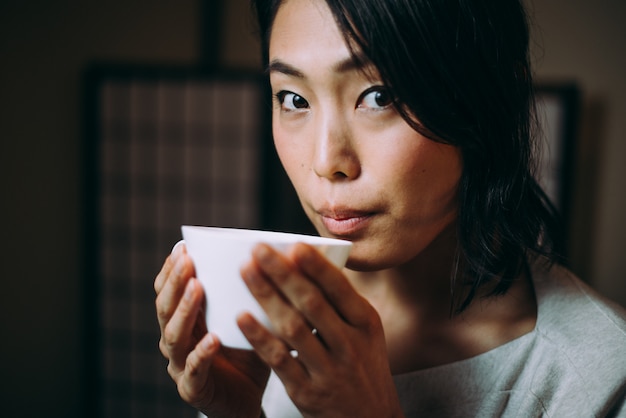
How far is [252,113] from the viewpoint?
8.37 ft

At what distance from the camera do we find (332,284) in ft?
1.94

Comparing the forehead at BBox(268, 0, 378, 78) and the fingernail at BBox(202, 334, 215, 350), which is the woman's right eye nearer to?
the forehead at BBox(268, 0, 378, 78)

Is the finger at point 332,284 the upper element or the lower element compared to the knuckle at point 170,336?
upper

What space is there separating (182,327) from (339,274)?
0.20 m

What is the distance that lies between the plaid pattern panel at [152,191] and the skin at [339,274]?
1640 mm

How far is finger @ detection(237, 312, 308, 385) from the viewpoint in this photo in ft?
1.98

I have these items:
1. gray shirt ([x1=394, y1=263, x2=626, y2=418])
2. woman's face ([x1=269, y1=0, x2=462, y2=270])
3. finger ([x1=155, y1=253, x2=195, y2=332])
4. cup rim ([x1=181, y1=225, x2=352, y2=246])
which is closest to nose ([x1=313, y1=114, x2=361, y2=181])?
woman's face ([x1=269, y1=0, x2=462, y2=270])

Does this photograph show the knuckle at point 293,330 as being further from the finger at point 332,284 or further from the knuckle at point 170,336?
the knuckle at point 170,336

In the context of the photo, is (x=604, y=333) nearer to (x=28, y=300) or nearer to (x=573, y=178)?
(x=573, y=178)

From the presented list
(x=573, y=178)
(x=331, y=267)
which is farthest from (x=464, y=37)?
(x=573, y=178)

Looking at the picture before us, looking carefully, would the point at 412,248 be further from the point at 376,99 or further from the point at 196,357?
the point at 196,357

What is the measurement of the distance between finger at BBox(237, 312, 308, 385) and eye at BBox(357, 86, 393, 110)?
0.33 meters

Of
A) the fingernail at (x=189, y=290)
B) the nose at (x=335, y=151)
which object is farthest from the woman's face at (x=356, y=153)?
the fingernail at (x=189, y=290)

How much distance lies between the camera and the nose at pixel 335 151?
2.48 ft
